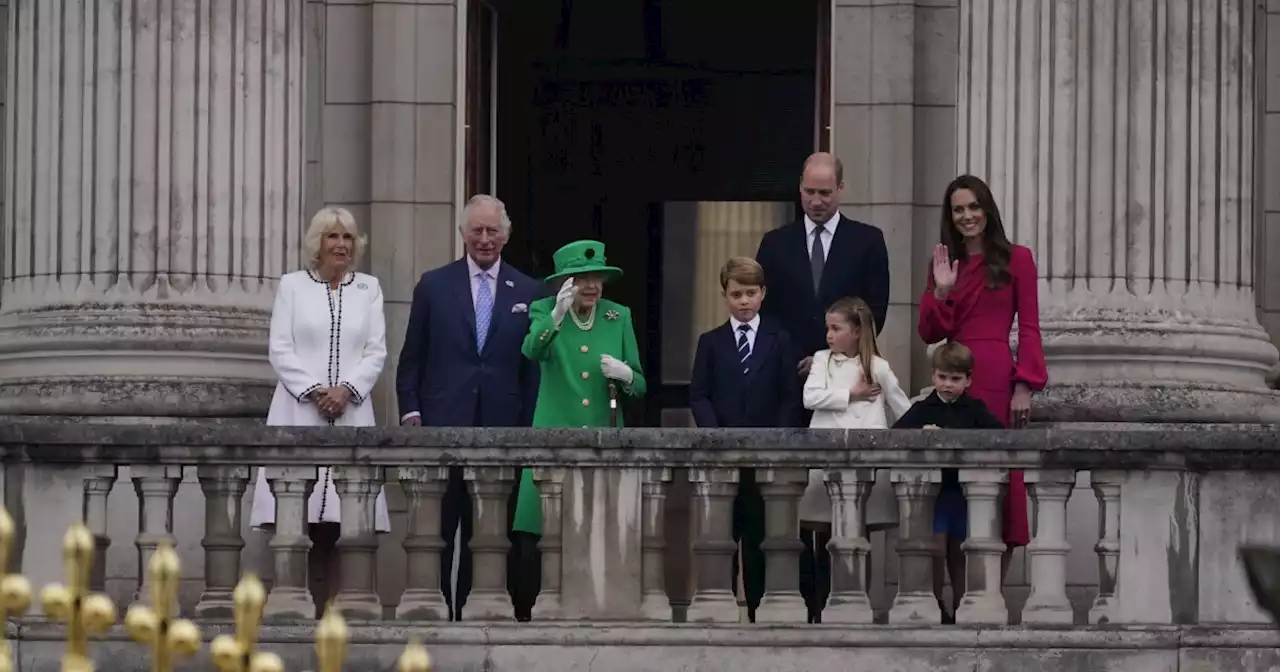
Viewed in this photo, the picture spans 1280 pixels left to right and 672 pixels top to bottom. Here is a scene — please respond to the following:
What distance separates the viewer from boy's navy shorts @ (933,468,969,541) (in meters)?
10.9

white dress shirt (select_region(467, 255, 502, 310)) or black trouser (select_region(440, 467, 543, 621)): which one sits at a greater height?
white dress shirt (select_region(467, 255, 502, 310))

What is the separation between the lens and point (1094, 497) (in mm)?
11570

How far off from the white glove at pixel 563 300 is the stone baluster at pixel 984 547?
5.93 ft

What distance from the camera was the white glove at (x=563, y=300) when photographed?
11.3 m

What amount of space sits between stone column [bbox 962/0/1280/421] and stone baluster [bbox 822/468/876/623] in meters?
2.27

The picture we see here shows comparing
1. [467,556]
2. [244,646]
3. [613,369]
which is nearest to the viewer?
[244,646]

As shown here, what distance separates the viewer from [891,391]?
11.4 m

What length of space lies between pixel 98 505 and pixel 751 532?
2.67 metres

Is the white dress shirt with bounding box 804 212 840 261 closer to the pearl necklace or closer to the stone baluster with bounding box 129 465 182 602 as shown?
the pearl necklace

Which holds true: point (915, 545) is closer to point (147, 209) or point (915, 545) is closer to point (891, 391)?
point (891, 391)

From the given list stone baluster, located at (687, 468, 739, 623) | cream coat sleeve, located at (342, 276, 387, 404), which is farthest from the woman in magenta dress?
cream coat sleeve, located at (342, 276, 387, 404)

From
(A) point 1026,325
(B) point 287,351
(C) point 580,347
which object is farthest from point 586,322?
(A) point 1026,325

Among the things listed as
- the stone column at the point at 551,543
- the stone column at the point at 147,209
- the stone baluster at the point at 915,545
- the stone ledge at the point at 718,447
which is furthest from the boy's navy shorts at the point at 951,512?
the stone column at the point at 147,209

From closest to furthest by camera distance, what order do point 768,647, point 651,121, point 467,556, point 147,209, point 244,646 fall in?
1. point 244,646
2. point 768,647
3. point 467,556
4. point 147,209
5. point 651,121
